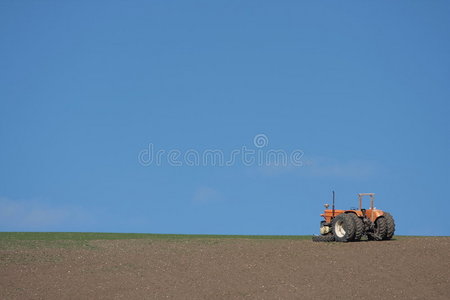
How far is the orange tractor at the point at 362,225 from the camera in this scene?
26.8m

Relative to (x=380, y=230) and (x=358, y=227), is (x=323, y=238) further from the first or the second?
(x=380, y=230)

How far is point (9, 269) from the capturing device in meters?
21.0

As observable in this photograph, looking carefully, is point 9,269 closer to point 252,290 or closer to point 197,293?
point 197,293

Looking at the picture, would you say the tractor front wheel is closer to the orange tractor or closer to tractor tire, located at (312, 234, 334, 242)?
the orange tractor

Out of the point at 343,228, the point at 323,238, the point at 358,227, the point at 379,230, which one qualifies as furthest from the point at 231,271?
the point at 379,230

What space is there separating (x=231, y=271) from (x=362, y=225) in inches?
354

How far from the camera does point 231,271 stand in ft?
67.3

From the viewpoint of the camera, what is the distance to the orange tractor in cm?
2680

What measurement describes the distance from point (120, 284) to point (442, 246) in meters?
14.5

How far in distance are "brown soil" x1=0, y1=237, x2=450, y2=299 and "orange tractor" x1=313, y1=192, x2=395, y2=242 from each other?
1477mm

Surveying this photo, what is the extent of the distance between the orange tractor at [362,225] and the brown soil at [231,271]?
4.85ft

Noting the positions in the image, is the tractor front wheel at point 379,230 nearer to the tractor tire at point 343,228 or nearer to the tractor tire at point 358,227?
the tractor tire at point 358,227

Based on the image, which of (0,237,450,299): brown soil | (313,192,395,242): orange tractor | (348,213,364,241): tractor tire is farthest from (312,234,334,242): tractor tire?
(0,237,450,299): brown soil

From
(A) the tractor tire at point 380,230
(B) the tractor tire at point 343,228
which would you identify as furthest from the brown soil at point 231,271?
(A) the tractor tire at point 380,230
